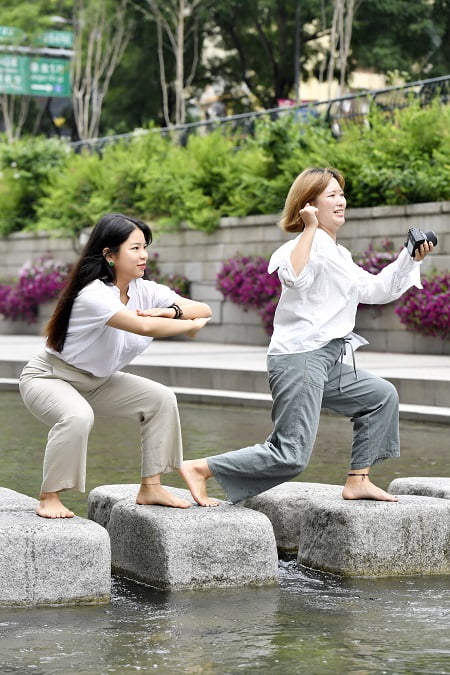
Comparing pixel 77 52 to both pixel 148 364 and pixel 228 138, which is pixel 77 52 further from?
pixel 148 364

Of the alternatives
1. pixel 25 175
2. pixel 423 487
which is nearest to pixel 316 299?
pixel 423 487

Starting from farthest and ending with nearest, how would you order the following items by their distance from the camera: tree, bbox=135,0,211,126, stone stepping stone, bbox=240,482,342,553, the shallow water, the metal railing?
tree, bbox=135,0,211,126 → the metal railing → stone stepping stone, bbox=240,482,342,553 → the shallow water

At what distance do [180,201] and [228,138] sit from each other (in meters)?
1.79

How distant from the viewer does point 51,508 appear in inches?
236

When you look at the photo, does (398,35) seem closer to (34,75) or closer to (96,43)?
(96,43)

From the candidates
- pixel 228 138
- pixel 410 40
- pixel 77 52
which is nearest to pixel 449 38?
pixel 410 40

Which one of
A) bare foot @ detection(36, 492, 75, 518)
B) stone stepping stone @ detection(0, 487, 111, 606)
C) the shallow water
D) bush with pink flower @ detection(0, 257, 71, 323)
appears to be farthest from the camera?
bush with pink flower @ detection(0, 257, 71, 323)

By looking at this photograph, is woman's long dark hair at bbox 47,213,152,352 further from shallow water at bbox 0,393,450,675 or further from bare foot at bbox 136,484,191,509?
shallow water at bbox 0,393,450,675

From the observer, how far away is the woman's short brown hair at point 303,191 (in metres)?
6.52

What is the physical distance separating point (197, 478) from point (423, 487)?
4.61 feet

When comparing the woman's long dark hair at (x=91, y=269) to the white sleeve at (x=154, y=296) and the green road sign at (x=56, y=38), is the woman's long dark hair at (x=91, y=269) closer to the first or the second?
the white sleeve at (x=154, y=296)

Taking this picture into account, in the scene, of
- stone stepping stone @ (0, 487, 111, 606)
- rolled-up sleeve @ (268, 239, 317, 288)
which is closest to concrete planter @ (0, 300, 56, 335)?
rolled-up sleeve @ (268, 239, 317, 288)

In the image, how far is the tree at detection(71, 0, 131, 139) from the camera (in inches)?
1839

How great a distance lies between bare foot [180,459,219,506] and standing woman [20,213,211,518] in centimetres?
7
